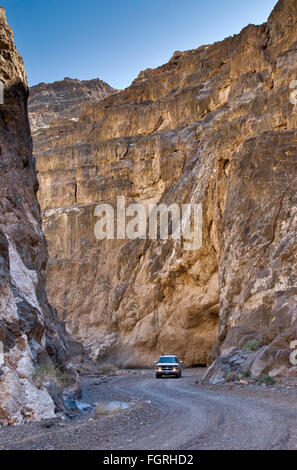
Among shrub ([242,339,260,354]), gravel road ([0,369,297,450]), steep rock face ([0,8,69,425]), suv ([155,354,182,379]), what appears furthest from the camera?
suv ([155,354,182,379])

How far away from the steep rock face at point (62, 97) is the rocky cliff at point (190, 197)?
101 ft

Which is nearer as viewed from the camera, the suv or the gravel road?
the gravel road

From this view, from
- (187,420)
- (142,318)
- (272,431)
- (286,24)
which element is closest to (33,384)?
(187,420)

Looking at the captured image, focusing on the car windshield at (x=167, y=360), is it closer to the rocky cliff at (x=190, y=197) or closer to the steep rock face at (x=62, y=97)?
the rocky cliff at (x=190, y=197)

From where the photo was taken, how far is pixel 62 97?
101688 millimetres

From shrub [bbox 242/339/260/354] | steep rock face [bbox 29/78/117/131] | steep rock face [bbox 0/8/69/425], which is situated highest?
steep rock face [bbox 29/78/117/131]

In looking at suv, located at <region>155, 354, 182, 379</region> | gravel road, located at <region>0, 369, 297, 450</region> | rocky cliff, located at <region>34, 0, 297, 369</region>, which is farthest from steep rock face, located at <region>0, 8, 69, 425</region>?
suv, located at <region>155, 354, 182, 379</region>

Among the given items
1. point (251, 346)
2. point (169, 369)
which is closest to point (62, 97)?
point (169, 369)

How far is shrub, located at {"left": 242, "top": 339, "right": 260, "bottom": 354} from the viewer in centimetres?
2142

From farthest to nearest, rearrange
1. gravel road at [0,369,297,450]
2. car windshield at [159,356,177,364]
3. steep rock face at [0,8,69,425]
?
car windshield at [159,356,177,364] < steep rock face at [0,8,69,425] < gravel road at [0,369,297,450]

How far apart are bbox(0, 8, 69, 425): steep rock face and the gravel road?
1130 mm

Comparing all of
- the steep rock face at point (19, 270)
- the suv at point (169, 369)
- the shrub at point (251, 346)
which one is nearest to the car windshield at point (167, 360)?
the suv at point (169, 369)

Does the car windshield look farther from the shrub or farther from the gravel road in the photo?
the gravel road

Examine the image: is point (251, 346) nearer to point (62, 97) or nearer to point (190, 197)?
point (190, 197)
